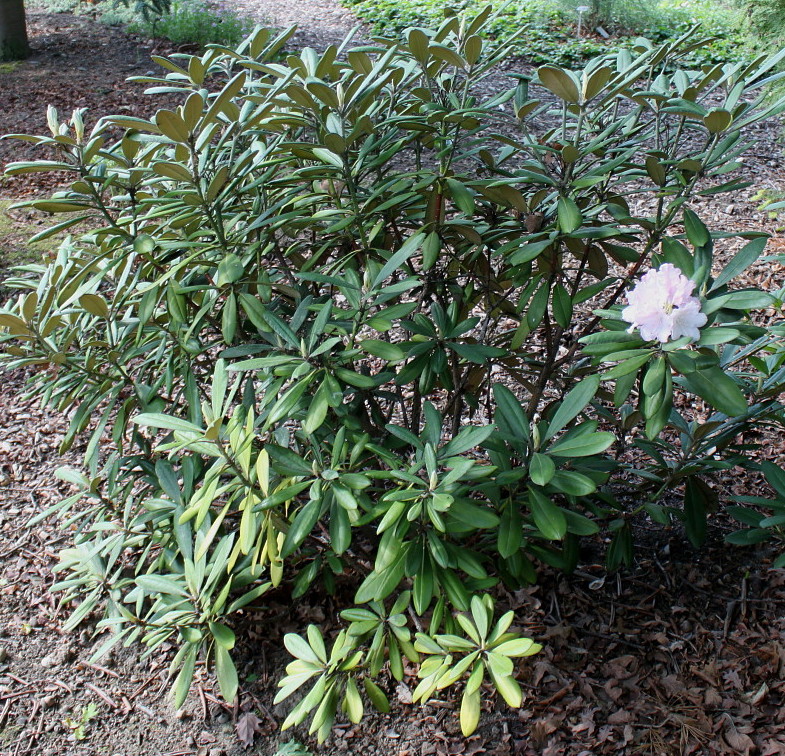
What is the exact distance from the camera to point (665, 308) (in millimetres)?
1393

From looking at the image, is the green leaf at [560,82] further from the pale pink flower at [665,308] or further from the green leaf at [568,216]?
the pale pink flower at [665,308]

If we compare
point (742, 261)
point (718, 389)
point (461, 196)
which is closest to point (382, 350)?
point (461, 196)

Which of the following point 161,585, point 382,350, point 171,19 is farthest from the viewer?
point 171,19

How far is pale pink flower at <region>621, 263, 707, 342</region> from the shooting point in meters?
1.37

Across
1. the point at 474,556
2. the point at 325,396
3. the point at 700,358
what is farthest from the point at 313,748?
the point at 700,358

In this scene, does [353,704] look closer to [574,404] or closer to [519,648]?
[519,648]

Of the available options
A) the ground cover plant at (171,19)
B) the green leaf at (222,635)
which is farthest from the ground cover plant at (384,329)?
the ground cover plant at (171,19)

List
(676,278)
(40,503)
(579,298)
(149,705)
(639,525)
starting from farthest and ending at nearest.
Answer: (40,503) → (639,525) → (149,705) → (579,298) → (676,278)

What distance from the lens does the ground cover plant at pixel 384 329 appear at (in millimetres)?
1597

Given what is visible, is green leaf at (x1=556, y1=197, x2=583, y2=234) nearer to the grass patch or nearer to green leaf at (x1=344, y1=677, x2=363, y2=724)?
green leaf at (x1=344, y1=677, x2=363, y2=724)

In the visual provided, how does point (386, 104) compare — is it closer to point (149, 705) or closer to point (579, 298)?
point (579, 298)

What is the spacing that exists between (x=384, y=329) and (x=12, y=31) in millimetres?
9287

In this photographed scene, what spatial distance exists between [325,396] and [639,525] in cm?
153

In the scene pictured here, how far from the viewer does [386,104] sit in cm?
199
